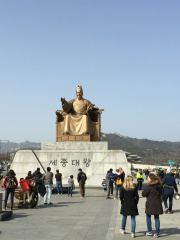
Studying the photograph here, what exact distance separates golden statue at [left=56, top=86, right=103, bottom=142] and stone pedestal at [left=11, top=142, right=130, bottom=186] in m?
0.60

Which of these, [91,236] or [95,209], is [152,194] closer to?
[91,236]

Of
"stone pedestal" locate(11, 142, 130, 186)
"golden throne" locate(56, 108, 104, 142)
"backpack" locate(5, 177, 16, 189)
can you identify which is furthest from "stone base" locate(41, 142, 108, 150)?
"backpack" locate(5, 177, 16, 189)

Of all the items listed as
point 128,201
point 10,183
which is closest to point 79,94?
point 10,183

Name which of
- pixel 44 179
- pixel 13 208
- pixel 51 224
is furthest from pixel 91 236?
pixel 44 179

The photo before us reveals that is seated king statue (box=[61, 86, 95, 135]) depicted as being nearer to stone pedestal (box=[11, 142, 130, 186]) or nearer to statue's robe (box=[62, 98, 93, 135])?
statue's robe (box=[62, 98, 93, 135])

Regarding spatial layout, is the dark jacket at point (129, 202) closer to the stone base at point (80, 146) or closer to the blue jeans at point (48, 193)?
the blue jeans at point (48, 193)

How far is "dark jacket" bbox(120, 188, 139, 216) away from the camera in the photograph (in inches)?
258

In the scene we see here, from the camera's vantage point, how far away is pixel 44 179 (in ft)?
39.0

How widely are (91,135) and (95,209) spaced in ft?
32.9

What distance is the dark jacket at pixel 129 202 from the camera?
6551mm

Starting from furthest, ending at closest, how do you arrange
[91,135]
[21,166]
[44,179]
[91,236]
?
[91,135]
[21,166]
[44,179]
[91,236]

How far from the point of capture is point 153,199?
662 cm

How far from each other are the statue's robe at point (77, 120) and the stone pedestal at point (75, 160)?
826 millimetres

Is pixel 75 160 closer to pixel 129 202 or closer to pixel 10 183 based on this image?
pixel 10 183
